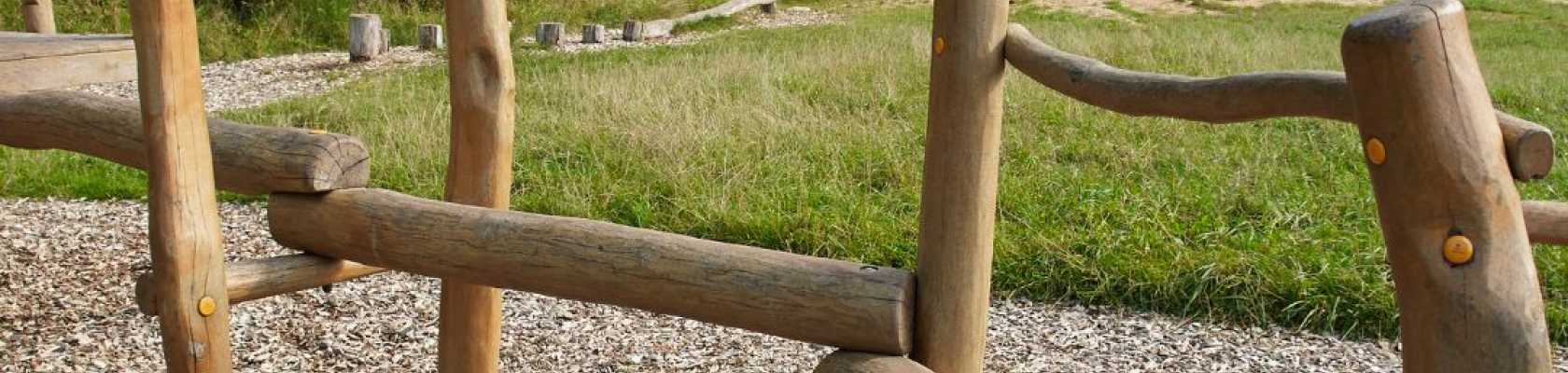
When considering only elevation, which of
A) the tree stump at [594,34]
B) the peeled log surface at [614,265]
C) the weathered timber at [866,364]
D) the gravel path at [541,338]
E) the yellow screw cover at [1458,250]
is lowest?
the gravel path at [541,338]

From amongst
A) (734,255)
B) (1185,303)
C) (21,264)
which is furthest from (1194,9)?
(734,255)

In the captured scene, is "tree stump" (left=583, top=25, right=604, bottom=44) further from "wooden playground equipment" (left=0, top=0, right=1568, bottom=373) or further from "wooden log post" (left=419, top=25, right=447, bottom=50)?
"wooden playground equipment" (left=0, top=0, right=1568, bottom=373)

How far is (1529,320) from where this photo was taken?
1.98 meters

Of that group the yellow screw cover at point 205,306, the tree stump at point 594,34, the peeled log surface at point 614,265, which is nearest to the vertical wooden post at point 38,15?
the peeled log surface at point 614,265

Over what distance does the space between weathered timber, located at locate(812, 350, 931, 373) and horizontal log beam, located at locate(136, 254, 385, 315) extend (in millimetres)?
1397

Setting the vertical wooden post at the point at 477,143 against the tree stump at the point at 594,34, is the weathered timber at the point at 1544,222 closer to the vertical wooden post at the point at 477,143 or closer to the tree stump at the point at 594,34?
the vertical wooden post at the point at 477,143

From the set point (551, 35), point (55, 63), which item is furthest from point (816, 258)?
point (551, 35)

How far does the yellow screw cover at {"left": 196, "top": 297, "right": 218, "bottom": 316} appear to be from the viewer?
330cm

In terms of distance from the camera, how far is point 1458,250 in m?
1.98

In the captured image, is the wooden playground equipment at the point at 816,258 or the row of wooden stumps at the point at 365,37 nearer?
the wooden playground equipment at the point at 816,258

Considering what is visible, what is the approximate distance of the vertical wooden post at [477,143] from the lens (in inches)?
140

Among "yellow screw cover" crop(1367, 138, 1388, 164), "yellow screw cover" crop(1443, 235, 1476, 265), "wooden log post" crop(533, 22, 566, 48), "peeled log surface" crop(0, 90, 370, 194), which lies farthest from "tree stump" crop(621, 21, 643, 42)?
"yellow screw cover" crop(1443, 235, 1476, 265)

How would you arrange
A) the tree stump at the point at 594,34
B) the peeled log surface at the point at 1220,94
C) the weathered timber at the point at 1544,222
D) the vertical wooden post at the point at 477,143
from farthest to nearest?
the tree stump at the point at 594,34 → the vertical wooden post at the point at 477,143 → the weathered timber at the point at 1544,222 → the peeled log surface at the point at 1220,94

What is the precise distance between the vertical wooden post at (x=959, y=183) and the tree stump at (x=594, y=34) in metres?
11.0
